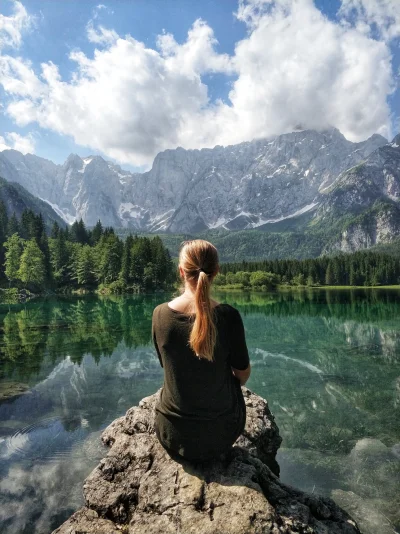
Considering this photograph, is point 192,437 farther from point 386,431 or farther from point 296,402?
point 296,402

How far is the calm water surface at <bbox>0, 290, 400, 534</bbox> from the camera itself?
827 centimetres

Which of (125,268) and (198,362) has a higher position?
(125,268)

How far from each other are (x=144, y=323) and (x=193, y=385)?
112 feet

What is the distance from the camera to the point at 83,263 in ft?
331

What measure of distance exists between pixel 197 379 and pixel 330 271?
563 feet

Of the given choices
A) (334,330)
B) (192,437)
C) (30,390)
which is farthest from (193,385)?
(334,330)

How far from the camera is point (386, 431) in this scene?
39.2 feet

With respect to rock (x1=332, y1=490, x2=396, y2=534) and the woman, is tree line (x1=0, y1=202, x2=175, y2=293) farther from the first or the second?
the woman

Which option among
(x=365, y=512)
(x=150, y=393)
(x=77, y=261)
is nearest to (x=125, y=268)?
(x=77, y=261)

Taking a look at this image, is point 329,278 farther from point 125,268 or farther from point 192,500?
point 192,500

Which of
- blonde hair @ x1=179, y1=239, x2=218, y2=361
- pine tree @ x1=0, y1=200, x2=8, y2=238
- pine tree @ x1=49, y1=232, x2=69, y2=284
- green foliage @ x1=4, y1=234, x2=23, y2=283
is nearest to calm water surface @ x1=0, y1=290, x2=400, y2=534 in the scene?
blonde hair @ x1=179, y1=239, x2=218, y2=361

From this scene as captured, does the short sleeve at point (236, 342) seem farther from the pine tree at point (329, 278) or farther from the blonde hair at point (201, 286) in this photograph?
the pine tree at point (329, 278)

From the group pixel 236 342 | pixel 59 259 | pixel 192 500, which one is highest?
pixel 59 259

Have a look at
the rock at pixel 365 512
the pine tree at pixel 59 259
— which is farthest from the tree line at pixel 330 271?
the rock at pixel 365 512
